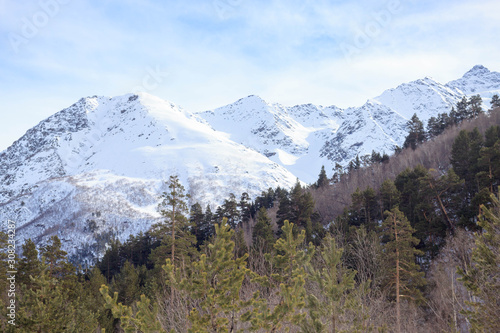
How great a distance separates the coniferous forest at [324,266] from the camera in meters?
5.54

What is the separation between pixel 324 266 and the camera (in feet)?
51.5

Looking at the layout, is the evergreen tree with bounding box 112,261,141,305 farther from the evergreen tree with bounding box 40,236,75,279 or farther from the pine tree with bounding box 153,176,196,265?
the pine tree with bounding box 153,176,196,265

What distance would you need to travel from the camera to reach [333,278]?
6797 mm

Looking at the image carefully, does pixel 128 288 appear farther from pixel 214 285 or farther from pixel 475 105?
pixel 475 105

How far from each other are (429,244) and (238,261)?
91.4ft

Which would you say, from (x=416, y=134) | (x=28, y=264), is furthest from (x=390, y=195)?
(x=416, y=134)

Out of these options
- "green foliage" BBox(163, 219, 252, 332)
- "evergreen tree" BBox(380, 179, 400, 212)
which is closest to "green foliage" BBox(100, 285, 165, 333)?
"green foliage" BBox(163, 219, 252, 332)

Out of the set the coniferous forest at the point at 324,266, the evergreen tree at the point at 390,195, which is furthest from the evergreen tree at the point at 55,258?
the evergreen tree at the point at 390,195

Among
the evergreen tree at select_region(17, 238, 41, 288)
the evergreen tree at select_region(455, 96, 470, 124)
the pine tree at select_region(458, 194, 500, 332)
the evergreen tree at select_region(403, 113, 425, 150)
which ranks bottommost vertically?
the pine tree at select_region(458, 194, 500, 332)

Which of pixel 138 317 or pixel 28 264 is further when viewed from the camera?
pixel 28 264

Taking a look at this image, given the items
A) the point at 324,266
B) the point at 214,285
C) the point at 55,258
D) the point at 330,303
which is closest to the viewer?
the point at 214,285

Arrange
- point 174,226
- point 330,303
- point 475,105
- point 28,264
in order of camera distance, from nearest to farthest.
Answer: point 330,303, point 174,226, point 28,264, point 475,105

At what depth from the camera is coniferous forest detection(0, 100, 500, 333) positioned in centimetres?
554

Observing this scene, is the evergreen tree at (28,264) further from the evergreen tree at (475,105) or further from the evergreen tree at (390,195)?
the evergreen tree at (475,105)
